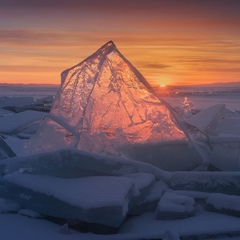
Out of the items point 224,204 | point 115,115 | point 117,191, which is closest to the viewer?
point 117,191

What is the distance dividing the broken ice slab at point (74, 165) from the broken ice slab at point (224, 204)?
0.50 m

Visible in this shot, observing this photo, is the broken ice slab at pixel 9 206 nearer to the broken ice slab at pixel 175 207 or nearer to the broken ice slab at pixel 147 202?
the broken ice slab at pixel 147 202

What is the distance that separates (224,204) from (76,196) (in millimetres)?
914

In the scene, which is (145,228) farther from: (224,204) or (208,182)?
(208,182)

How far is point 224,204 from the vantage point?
2.75 metres

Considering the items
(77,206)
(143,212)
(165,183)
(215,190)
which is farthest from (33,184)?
(215,190)

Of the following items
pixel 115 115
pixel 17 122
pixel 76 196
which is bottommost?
pixel 17 122

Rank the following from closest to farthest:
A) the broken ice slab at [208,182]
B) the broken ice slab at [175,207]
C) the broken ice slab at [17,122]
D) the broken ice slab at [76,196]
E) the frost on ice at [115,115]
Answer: the broken ice slab at [76,196] → the broken ice slab at [175,207] → the broken ice slab at [208,182] → the frost on ice at [115,115] → the broken ice slab at [17,122]

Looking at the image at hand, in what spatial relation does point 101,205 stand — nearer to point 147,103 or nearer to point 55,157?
point 55,157

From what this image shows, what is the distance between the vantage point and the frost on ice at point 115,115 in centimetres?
356

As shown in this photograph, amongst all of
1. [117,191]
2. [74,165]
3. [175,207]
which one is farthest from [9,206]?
[175,207]

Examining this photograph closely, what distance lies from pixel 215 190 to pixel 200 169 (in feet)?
1.66

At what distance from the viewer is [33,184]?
8.94ft

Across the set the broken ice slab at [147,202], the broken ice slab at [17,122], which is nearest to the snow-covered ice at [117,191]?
the broken ice slab at [147,202]
